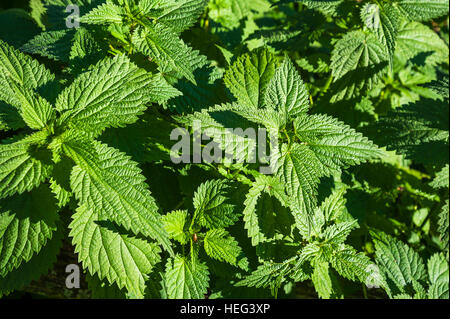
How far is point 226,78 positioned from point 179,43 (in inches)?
11.9

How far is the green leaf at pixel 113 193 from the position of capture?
5.68ft

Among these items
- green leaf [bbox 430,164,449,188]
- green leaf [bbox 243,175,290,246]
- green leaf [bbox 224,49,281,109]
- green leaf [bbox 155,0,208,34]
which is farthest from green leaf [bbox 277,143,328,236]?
green leaf [bbox 430,164,449,188]

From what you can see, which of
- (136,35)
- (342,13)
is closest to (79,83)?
(136,35)

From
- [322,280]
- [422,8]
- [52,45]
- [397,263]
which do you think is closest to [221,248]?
[322,280]

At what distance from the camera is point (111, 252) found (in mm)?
1946

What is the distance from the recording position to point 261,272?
2068 millimetres

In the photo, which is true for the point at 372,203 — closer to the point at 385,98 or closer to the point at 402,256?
the point at 402,256

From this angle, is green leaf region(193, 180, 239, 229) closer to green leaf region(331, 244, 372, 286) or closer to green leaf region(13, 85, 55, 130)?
green leaf region(331, 244, 372, 286)

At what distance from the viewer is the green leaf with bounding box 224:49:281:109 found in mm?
2238

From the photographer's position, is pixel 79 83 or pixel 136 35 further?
pixel 136 35

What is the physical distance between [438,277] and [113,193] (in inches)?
80.2

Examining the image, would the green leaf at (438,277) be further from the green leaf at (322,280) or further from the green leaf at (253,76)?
the green leaf at (253,76)

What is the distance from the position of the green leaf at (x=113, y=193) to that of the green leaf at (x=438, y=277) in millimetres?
1707

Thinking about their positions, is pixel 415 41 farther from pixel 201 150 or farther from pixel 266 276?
pixel 266 276
